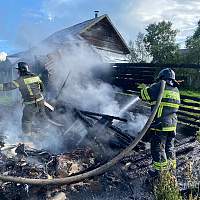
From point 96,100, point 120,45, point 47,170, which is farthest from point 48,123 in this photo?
point 120,45

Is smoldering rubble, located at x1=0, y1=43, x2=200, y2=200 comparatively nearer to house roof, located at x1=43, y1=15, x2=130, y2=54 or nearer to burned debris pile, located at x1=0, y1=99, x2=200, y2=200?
burned debris pile, located at x1=0, y1=99, x2=200, y2=200

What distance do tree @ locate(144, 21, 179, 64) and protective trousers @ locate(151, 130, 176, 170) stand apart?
29570 millimetres

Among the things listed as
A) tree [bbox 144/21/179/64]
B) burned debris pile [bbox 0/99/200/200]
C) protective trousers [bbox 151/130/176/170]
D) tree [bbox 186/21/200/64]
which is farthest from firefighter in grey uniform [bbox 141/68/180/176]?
tree [bbox 144/21/179/64]

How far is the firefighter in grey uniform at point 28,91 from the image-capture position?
8.84 m

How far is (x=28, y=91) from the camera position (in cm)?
898

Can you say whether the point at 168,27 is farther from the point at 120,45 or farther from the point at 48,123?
the point at 48,123

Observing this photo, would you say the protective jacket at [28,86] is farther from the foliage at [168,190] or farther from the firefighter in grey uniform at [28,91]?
the foliage at [168,190]

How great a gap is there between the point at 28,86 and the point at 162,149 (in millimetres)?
4160

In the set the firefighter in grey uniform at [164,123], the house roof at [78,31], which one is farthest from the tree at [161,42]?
the firefighter in grey uniform at [164,123]

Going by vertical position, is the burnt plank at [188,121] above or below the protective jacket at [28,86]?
below

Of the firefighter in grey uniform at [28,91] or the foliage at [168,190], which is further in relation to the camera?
the firefighter in grey uniform at [28,91]

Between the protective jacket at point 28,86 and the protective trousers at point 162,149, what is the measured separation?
12.5ft

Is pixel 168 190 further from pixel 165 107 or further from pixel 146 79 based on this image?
pixel 146 79

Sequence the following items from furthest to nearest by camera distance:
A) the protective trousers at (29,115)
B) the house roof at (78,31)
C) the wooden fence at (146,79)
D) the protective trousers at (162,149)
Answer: the house roof at (78,31) < the wooden fence at (146,79) < the protective trousers at (29,115) < the protective trousers at (162,149)
